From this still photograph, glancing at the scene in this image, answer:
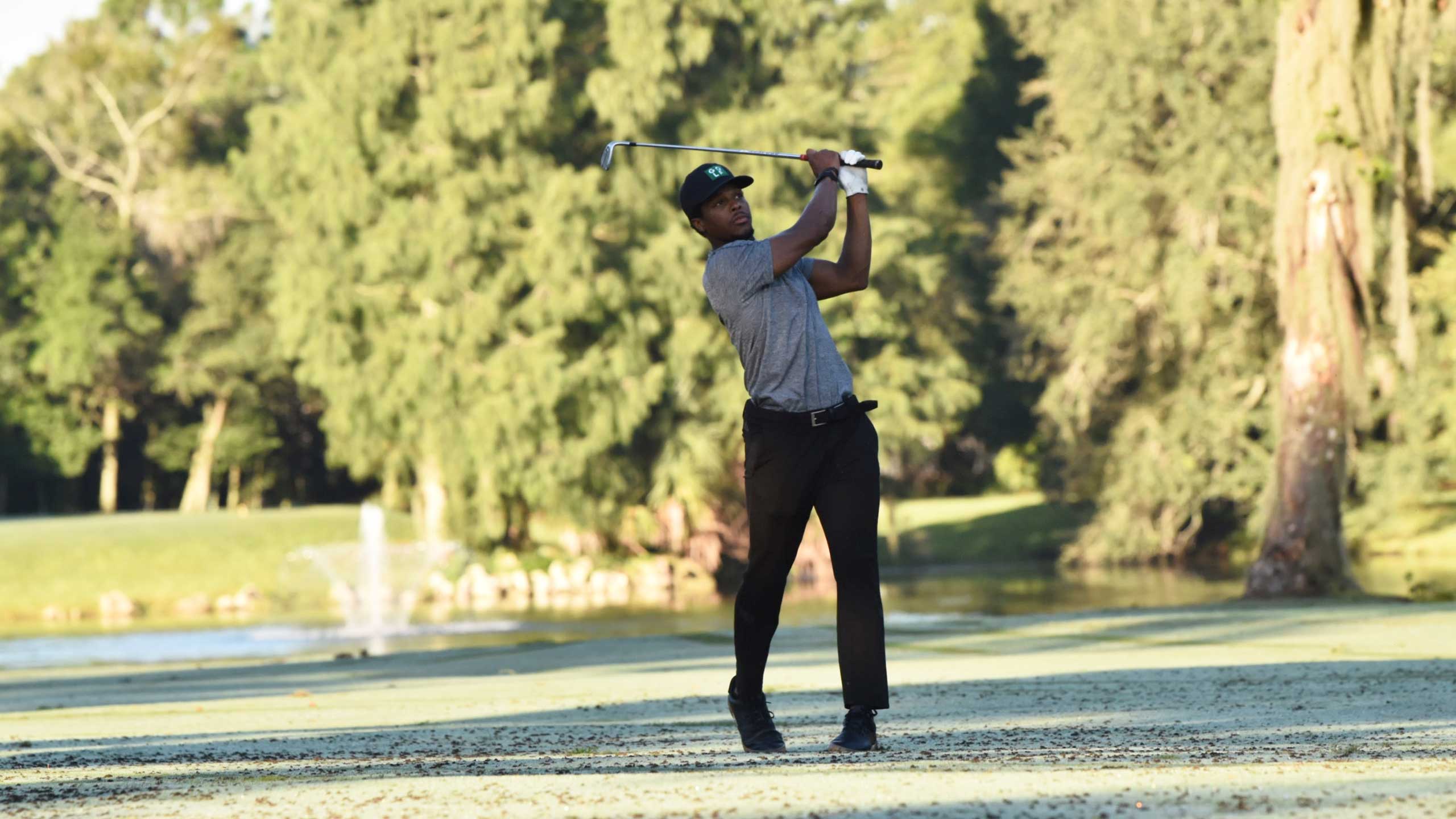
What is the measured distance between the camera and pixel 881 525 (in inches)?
2019

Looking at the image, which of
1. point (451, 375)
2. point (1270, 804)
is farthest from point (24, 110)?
point (1270, 804)

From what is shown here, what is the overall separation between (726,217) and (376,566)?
1211 inches

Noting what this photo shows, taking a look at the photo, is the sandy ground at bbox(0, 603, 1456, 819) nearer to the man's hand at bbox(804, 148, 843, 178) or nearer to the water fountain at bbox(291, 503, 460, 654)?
the man's hand at bbox(804, 148, 843, 178)

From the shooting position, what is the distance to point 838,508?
20.7 ft

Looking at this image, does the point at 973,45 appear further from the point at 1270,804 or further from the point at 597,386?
the point at 1270,804

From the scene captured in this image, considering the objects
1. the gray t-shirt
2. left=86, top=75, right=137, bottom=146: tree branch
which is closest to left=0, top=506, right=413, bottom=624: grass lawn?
left=86, top=75, right=137, bottom=146: tree branch

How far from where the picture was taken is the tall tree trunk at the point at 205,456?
→ 169ft

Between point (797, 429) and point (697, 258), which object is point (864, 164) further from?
point (697, 258)

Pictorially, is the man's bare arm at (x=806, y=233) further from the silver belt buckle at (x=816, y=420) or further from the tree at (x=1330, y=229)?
the tree at (x=1330, y=229)

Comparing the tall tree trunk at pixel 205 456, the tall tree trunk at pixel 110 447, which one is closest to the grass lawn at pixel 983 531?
the tall tree trunk at pixel 205 456

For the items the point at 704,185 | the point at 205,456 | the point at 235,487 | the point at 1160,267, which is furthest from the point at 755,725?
the point at 235,487

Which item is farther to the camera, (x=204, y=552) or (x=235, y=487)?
(x=235, y=487)

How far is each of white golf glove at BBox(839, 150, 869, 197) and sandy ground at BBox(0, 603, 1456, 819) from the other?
1.90 meters

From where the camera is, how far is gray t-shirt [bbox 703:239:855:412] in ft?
20.9
